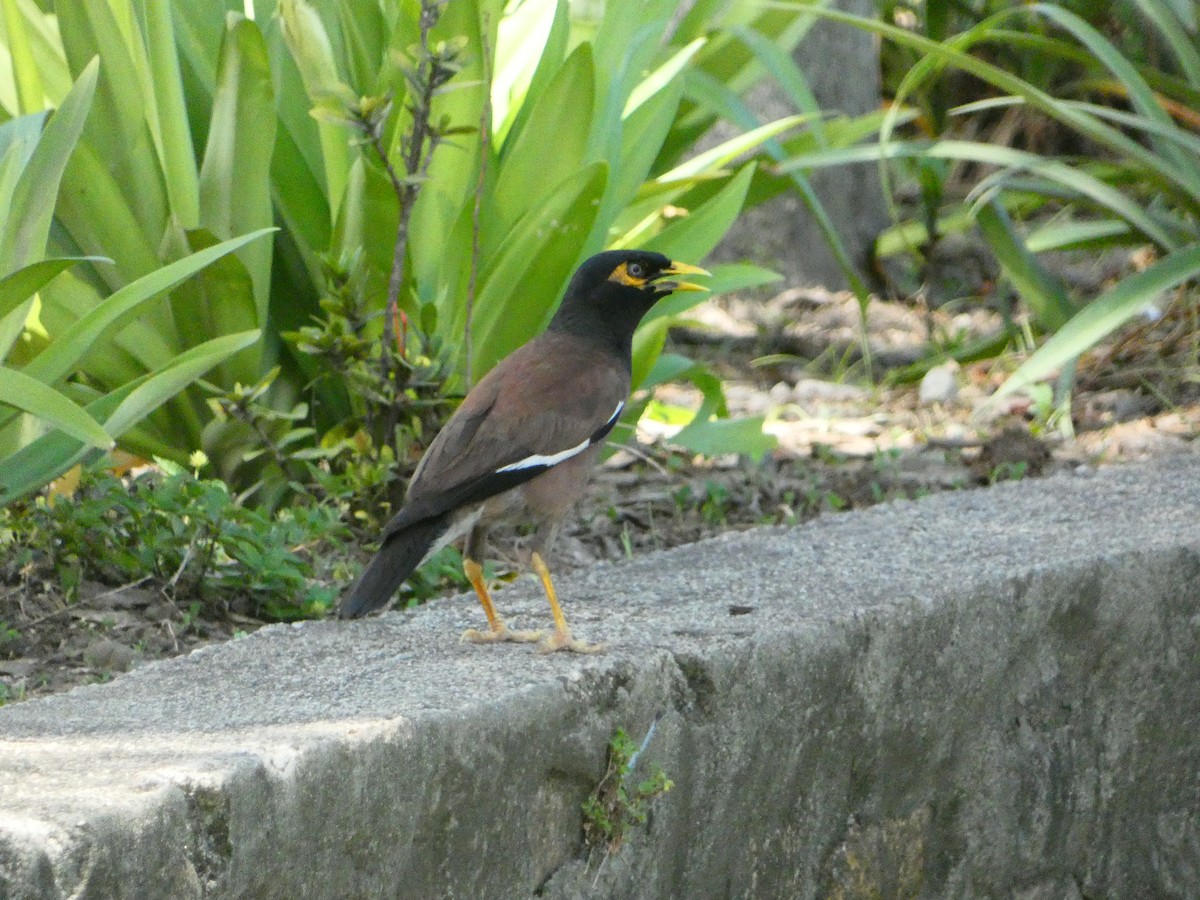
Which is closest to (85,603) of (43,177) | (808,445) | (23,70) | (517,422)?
(43,177)

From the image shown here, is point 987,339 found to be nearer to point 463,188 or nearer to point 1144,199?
point 1144,199

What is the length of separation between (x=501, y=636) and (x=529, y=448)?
39 centimetres

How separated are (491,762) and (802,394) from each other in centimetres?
388

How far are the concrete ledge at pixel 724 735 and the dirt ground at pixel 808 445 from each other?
503 mm

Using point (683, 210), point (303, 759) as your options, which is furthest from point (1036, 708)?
point (683, 210)

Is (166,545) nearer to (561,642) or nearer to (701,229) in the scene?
(561,642)

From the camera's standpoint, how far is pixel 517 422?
11.0 ft

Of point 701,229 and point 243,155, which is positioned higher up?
point 243,155

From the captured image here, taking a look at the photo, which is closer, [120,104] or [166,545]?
[166,545]

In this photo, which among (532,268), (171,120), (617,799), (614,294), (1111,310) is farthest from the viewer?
(1111,310)

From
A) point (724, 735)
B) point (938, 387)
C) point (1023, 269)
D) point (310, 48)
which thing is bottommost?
point (938, 387)

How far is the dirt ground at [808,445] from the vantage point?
11.5 ft

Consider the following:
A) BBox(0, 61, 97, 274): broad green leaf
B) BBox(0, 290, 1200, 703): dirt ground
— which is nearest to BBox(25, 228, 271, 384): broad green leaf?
BBox(0, 61, 97, 274): broad green leaf

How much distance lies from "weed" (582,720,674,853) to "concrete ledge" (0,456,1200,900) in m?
0.03
